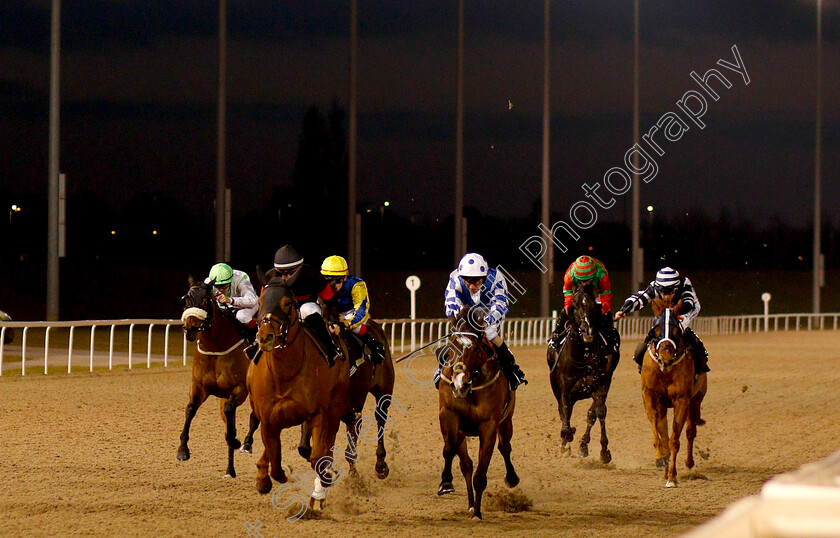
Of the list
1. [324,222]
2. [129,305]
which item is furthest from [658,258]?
[129,305]

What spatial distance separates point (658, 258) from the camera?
3088 inches

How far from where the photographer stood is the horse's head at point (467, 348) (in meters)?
6.88

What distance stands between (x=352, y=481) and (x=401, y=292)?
2056 inches

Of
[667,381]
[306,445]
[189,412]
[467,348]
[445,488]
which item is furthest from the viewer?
[189,412]

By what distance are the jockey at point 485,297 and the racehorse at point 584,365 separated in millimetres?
2452

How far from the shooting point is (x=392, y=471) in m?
8.90

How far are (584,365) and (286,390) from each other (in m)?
3.85

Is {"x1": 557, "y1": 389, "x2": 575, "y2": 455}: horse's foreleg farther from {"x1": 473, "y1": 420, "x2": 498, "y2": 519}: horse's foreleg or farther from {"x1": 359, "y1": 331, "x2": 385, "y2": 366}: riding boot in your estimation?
{"x1": 473, "y1": 420, "x2": 498, "y2": 519}: horse's foreleg

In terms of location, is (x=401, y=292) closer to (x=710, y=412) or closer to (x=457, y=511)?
(x=710, y=412)

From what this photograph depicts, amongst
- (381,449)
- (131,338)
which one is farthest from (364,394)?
(131,338)

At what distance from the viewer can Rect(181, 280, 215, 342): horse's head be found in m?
9.09

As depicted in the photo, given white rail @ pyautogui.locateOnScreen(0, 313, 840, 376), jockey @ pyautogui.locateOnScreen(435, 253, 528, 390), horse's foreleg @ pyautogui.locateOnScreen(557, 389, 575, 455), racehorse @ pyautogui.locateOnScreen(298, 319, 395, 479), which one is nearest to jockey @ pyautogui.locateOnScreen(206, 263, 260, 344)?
racehorse @ pyautogui.locateOnScreen(298, 319, 395, 479)

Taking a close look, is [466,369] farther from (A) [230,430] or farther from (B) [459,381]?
(A) [230,430]

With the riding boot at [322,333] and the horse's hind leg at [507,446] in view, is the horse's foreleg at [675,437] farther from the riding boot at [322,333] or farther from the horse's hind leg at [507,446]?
the riding boot at [322,333]
